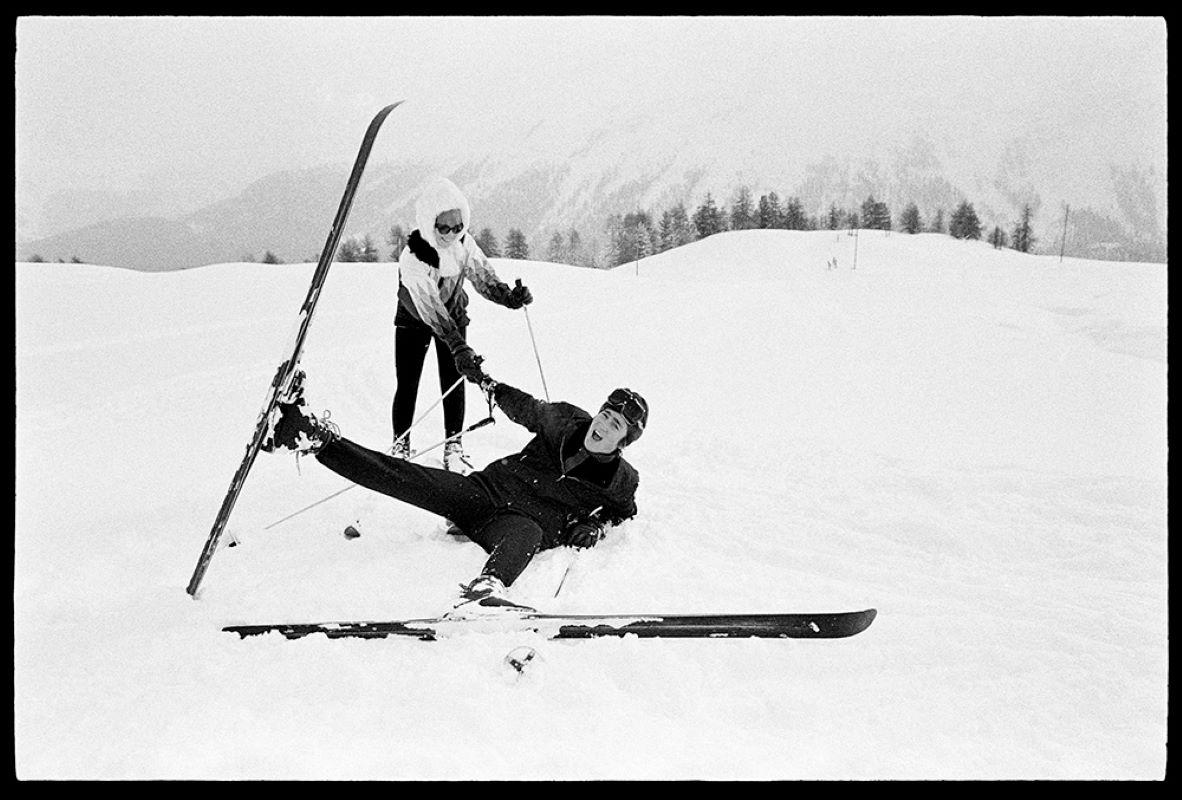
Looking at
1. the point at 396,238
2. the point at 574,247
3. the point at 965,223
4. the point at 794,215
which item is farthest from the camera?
the point at 794,215

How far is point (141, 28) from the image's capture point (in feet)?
6.38

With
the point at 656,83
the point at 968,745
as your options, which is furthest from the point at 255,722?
the point at 656,83

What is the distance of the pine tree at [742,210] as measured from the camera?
925 cm

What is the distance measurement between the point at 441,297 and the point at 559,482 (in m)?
0.92

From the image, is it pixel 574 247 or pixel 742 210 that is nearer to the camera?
pixel 574 247

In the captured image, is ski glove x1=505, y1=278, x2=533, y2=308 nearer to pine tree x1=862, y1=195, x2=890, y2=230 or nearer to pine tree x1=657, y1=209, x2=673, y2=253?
pine tree x1=657, y1=209, x2=673, y2=253

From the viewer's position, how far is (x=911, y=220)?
425 inches

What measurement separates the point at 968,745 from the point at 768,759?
401 mm

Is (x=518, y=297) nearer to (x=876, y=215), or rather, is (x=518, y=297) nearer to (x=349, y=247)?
(x=349, y=247)

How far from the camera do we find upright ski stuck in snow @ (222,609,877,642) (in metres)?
1.62

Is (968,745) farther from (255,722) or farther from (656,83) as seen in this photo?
(656,83)

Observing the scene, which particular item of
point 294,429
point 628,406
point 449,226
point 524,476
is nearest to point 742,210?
point 449,226

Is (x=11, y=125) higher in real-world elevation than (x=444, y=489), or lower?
higher

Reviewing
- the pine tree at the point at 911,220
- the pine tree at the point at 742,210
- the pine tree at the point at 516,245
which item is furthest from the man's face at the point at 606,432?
the pine tree at the point at 911,220
